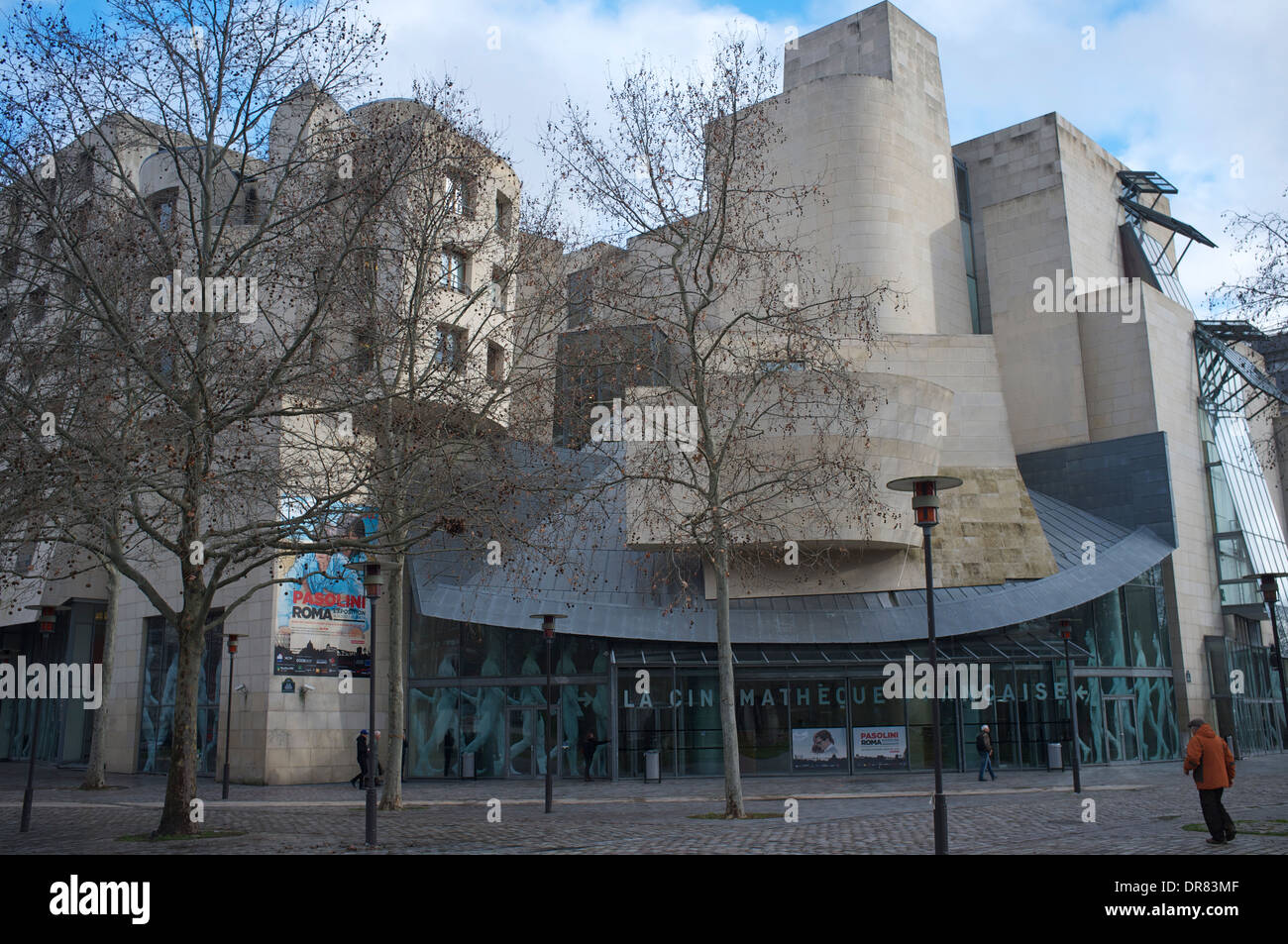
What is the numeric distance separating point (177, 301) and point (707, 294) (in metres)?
10.3

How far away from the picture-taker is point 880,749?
3188 centimetres

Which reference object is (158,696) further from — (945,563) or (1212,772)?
(1212,772)

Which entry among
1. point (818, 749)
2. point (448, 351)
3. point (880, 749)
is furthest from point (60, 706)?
point (880, 749)

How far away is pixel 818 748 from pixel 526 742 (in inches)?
358

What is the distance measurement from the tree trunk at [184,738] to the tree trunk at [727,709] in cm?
961

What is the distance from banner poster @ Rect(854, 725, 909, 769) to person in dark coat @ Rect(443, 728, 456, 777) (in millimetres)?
12705

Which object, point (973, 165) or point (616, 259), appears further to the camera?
point (973, 165)

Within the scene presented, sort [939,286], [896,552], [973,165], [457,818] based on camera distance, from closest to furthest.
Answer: [457,818], [896,552], [939,286], [973,165]

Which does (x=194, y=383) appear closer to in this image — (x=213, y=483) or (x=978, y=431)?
(x=213, y=483)

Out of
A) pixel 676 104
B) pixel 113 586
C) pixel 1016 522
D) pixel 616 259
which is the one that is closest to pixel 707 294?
pixel 616 259

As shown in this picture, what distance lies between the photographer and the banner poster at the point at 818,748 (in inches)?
1246

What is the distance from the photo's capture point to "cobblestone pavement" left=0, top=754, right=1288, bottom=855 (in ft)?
50.3

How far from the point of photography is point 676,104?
23.0 meters

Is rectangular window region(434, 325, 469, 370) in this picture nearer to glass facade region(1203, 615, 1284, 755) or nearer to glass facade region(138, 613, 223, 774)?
glass facade region(138, 613, 223, 774)
